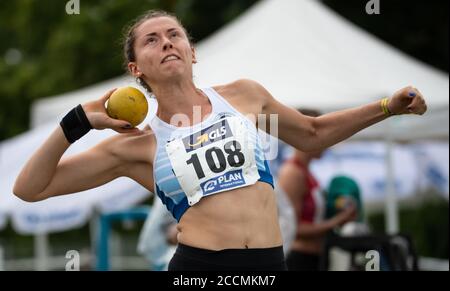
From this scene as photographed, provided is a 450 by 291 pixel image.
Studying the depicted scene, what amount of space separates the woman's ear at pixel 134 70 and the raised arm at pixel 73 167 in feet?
0.62

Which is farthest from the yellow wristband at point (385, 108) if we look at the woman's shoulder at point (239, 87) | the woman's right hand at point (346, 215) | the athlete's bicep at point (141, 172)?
the woman's right hand at point (346, 215)

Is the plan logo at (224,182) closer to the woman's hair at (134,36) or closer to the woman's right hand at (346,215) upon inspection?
the woman's hair at (134,36)

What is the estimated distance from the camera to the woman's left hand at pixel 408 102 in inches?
131

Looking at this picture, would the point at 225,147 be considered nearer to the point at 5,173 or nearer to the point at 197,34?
the point at 5,173

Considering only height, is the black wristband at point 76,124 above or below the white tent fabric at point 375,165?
below

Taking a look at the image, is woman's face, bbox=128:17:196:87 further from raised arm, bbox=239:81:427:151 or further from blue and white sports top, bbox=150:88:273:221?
raised arm, bbox=239:81:427:151

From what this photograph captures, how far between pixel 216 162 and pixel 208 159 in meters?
0.03

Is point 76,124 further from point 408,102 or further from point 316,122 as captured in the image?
point 408,102

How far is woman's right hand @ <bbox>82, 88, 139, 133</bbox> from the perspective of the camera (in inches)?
128

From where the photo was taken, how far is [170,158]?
129 inches

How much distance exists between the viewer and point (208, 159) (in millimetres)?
3229

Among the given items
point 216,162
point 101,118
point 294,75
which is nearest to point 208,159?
point 216,162
